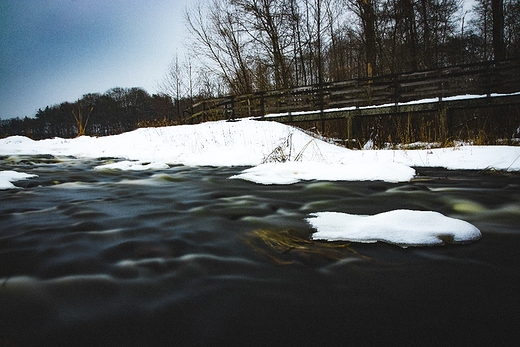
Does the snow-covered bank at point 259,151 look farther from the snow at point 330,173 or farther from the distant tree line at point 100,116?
the distant tree line at point 100,116

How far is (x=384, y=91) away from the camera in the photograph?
39.4 ft

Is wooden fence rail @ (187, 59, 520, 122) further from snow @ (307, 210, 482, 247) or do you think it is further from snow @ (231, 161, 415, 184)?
snow @ (307, 210, 482, 247)

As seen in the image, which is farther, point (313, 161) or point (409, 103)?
point (409, 103)

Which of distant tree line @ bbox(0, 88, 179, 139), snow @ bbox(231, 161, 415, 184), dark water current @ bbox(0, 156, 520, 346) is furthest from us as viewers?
distant tree line @ bbox(0, 88, 179, 139)

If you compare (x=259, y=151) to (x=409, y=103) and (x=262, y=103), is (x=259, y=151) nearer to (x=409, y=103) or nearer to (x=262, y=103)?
(x=409, y=103)

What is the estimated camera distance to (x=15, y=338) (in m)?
0.97

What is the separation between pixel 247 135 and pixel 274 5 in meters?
11.0

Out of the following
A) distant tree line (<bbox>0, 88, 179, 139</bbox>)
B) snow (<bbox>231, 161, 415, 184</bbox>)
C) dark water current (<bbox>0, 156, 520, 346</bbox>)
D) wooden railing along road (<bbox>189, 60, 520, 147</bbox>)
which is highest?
distant tree line (<bbox>0, 88, 179, 139</bbox>)

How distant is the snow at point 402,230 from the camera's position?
169 centimetres

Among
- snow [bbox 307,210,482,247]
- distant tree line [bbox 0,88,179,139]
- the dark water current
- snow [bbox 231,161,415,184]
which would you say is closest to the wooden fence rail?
snow [bbox 231,161,415,184]

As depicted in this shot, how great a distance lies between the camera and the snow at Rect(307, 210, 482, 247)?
5.54 feet

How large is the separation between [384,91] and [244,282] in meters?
12.4

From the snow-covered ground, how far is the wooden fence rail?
9.34ft

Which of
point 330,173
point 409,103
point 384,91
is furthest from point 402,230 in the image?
point 384,91
